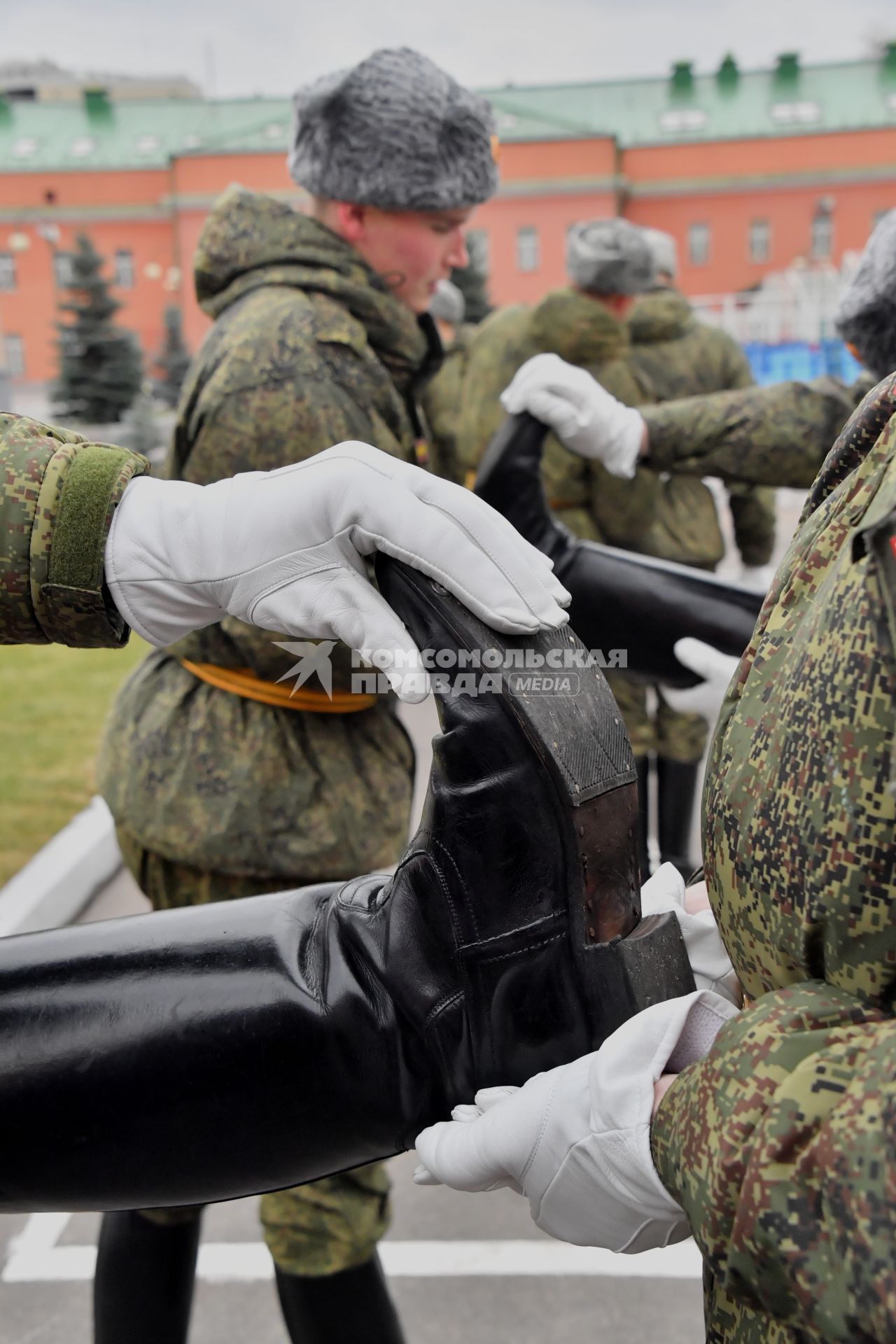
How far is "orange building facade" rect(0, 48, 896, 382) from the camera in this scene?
40.0 meters

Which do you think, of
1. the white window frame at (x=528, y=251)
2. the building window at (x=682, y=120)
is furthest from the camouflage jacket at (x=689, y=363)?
the building window at (x=682, y=120)

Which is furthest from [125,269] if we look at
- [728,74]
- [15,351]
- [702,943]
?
[702,943]

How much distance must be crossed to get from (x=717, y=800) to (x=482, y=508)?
0.41 m

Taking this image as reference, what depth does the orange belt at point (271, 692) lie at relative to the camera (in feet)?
6.45

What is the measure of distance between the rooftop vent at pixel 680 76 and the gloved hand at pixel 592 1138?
49257mm

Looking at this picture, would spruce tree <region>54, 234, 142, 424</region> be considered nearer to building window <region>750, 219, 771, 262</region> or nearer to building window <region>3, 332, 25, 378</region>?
building window <region>3, 332, 25, 378</region>

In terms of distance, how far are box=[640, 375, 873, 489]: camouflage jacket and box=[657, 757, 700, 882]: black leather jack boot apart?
1.85m

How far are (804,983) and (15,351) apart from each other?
48511 mm

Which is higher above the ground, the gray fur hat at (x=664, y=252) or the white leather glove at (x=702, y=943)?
the gray fur hat at (x=664, y=252)

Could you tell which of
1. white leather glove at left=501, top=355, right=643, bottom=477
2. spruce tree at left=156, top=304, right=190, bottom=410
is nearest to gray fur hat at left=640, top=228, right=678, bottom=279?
white leather glove at left=501, top=355, right=643, bottom=477

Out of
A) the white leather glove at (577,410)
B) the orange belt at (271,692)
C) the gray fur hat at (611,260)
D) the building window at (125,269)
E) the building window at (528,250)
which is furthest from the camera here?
the building window at (125,269)

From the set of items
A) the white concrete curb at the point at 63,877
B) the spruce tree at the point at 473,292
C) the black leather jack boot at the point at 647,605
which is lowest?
the white concrete curb at the point at 63,877

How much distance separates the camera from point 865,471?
93 cm

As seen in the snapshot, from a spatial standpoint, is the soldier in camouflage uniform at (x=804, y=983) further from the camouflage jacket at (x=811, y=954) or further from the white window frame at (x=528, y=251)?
the white window frame at (x=528, y=251)
